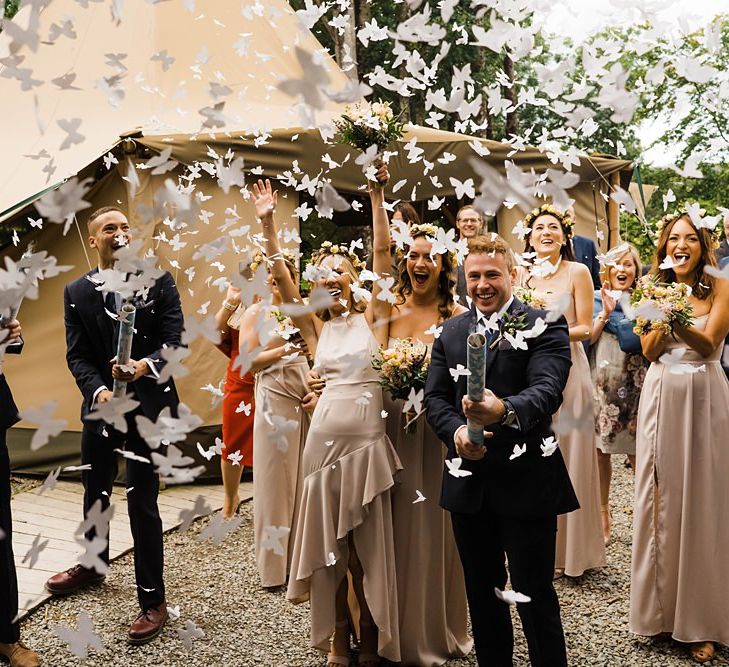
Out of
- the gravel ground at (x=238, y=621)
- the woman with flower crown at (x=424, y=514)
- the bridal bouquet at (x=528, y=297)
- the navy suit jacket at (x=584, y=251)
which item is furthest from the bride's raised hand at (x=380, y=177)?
the navy suit jacket at (x=584, y=251)

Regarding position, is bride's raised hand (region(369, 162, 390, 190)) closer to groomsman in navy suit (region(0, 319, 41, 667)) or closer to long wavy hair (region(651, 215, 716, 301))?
long wavy hair (region(651, 215, 716, 301))

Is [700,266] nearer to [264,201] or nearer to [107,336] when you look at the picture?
[264,201]

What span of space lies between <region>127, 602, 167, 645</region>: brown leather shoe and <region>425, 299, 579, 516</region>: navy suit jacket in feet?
6.06

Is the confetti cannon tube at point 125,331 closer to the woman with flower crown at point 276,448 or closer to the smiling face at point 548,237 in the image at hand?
the woman with flower crown at point 276,448

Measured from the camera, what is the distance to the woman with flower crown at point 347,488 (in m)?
3.64


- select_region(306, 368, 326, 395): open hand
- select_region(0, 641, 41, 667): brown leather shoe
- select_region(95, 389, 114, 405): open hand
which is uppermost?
select_region(306, 368, 326, 395): open hand

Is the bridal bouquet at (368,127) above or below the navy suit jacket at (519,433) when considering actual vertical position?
above

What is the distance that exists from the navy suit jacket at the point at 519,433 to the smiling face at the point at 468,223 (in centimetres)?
235

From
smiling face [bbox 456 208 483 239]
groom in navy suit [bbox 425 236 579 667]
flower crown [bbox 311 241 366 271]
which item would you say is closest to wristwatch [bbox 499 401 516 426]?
groom in navy suit [bbox 425 236 579 667]

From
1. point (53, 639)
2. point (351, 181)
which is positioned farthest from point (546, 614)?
point (351, 181)

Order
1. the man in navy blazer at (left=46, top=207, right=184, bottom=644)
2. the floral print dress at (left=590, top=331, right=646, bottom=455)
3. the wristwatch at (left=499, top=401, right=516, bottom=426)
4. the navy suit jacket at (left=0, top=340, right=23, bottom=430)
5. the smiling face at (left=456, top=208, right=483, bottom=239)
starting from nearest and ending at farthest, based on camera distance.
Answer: the wristwatch at (left=499, top=401, right=516, bottom=426) → the navy suit jacket at (left=0, top=340, right=23, bottom=430) → the man in navy blazer at (left=46, top=207, right=184, bottom=644) → the smiling face at (left=456, top=208, right=483, bottom=239) → the floral print dress at (left=590, top=331, right=646, bottom=455)

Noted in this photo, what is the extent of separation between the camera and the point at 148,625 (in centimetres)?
411

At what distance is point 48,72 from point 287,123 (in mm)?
2843

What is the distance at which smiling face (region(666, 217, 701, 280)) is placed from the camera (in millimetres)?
3844
